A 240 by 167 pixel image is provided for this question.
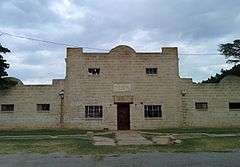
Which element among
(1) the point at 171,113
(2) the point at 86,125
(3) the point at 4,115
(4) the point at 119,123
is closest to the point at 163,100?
(1) the point at 171,113

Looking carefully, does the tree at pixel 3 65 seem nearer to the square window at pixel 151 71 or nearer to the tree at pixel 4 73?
the tree at pixel 4 73

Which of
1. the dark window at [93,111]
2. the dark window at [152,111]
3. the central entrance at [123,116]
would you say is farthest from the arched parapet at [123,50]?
the dark window at [93,111]

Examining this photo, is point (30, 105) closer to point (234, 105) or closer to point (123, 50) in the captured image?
point (123, 50)

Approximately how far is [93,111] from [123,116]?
2.39 m

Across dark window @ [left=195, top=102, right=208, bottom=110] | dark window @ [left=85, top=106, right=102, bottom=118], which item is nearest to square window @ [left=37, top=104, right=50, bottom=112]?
dark window @ [left=85, top=106, right=102, bottom=118]

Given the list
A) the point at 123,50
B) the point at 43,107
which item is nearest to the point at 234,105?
the point at 123,50

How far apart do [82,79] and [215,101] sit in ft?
35.2

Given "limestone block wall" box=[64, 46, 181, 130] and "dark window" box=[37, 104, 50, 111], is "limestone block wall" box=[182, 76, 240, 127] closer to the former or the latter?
"limestone block wall" box=[64, 46, 181, 130]

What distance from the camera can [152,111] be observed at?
32.8 metres

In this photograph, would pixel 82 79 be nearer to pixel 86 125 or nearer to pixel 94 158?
pixel 86 125

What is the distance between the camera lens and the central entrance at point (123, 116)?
1291 inches

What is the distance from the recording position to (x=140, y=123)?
107 feet

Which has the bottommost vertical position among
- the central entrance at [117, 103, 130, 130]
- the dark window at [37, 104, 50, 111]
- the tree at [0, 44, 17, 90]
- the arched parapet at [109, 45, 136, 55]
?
the central entrance at [117, 103, 130, 130]

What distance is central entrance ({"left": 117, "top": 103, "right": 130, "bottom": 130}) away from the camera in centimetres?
3278
